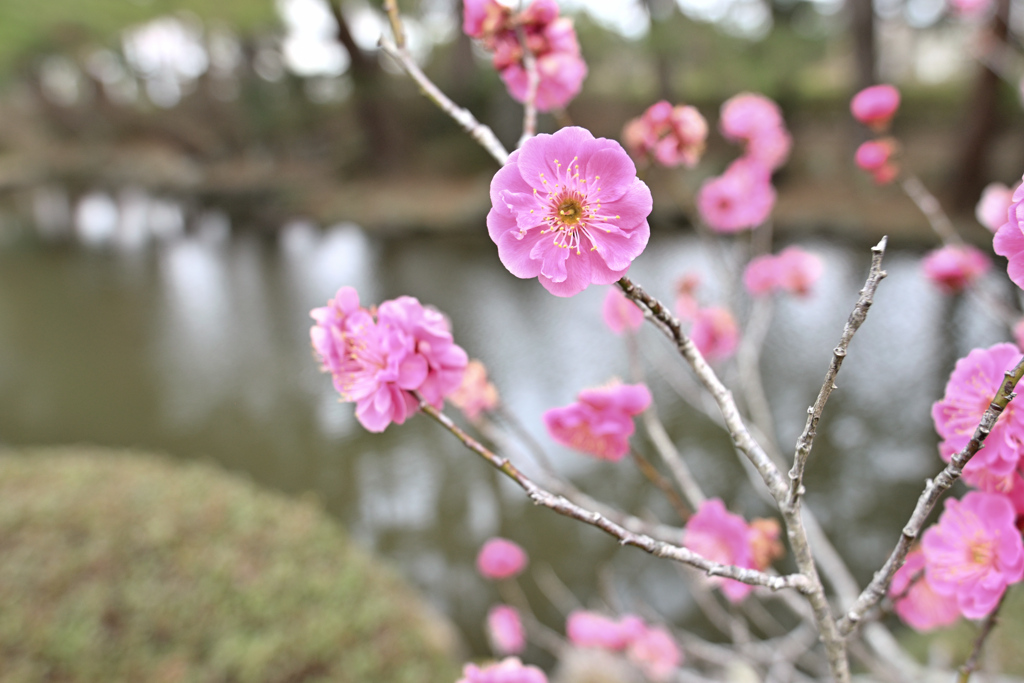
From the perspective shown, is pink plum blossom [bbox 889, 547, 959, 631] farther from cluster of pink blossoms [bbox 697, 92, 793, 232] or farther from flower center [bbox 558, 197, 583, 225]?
cluster of pink blossoms [bbox 697, 92, 793, 232]

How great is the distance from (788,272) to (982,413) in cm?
105

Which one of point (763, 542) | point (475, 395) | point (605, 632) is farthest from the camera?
point (605, 632)

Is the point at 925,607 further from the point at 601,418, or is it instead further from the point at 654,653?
the point at 654,653

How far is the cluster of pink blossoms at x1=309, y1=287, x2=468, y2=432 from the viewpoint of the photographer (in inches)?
18.3

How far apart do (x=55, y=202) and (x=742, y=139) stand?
12798mm

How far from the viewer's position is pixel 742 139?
120 centimetres

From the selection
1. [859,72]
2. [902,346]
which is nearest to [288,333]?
[902,346]

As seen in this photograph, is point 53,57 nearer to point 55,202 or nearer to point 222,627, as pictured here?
point 55,202

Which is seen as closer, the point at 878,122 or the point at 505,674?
the point at 505,674

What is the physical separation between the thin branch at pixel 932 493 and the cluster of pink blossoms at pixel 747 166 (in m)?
Result: 0.87

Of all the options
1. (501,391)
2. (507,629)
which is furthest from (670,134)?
(501,391)

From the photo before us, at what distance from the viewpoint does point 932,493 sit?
366 millimetres

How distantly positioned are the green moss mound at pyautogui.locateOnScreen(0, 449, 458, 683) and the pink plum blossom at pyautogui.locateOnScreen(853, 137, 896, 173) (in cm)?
Answer: 143

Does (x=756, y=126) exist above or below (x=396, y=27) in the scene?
above
